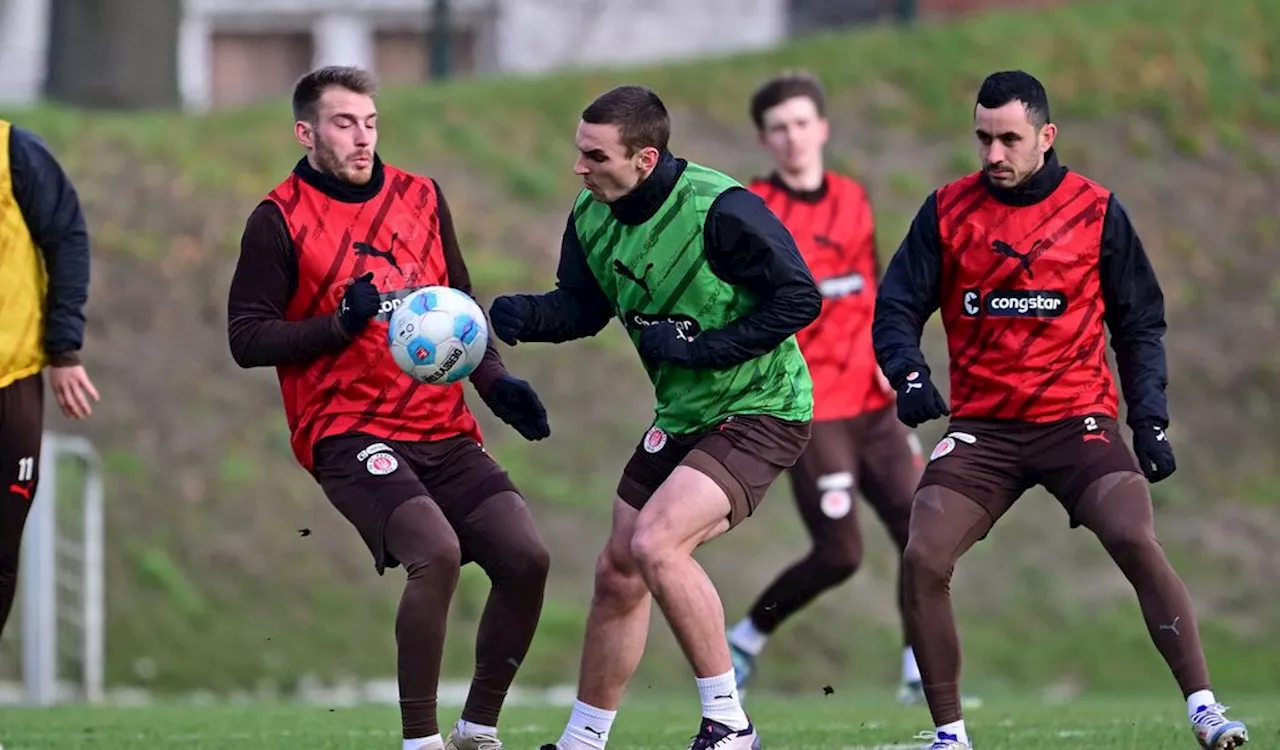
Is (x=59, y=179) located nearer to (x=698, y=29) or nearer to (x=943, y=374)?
(x=943, y=374)

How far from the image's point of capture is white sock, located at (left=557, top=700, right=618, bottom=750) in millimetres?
6949

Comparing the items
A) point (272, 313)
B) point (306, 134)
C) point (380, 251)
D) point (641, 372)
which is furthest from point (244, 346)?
point (641, 372)

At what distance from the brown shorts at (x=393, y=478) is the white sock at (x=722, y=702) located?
89 cm

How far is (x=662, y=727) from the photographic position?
888 cm

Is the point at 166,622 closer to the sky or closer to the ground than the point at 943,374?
closer to the ground

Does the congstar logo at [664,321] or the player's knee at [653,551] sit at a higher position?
the congstar logo at [664,321]

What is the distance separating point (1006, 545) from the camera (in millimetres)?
15633

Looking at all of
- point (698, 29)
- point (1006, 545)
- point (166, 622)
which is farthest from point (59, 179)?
point (698, 29)

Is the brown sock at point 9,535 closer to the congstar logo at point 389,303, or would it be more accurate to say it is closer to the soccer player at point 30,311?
the soccer player at point 30,311

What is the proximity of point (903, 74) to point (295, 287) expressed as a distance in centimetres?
1277

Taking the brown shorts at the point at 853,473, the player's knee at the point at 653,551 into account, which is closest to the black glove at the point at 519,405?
the player's knee at the point at 653,551

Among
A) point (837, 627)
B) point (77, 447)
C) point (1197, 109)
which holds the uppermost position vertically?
point (1197, 109)

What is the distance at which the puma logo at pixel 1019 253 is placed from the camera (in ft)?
23.4

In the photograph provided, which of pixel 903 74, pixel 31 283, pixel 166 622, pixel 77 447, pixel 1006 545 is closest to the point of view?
pixel 31 283
